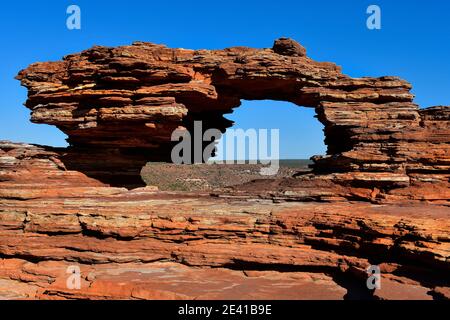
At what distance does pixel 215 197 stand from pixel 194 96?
16.2 feet

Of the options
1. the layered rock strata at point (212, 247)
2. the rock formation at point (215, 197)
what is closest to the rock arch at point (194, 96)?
the rock formation at point (215, 197)

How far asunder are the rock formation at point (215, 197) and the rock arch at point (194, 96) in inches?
2.6

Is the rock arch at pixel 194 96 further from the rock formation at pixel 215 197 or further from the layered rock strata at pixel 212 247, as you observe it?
the layered rock strata at pixel 212 247

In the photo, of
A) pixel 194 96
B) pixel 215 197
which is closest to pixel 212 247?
pixel 215 197

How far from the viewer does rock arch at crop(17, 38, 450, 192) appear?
18.4 meters

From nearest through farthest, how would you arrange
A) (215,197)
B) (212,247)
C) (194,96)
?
(212,247) → (215,197) → (194,96)

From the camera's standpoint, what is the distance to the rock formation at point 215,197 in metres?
14.4

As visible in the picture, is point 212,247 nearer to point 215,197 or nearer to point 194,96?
point 215,197

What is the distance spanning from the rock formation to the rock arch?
0.07m

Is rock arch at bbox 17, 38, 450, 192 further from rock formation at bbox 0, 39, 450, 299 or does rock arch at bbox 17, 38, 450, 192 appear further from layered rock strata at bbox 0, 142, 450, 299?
layered rock strata at bbox 0, 142, 450, 299

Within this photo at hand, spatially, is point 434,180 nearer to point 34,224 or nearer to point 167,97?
point 167,97

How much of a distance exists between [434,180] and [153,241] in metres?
11.7

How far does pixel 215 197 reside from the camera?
62.6 feet

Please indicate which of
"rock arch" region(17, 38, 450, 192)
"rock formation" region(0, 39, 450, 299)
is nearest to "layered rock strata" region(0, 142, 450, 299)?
"rock formation" region(0, 39, 450, 299)
